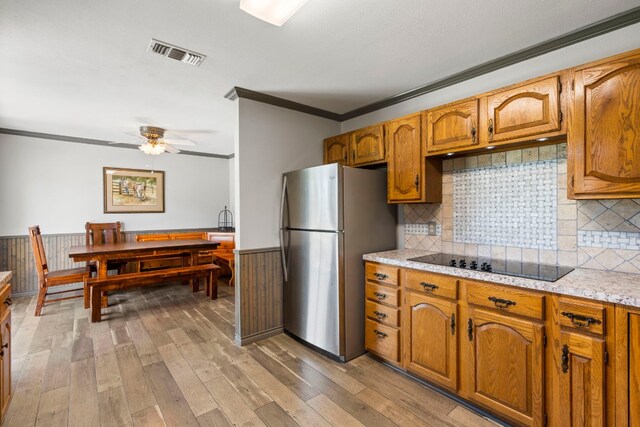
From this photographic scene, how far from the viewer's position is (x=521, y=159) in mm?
2219

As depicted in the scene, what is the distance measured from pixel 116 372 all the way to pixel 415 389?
91.9 inches

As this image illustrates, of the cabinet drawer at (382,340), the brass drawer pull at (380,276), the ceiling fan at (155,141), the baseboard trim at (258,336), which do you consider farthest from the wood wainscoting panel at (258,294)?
the ceiling fan at (155,141)

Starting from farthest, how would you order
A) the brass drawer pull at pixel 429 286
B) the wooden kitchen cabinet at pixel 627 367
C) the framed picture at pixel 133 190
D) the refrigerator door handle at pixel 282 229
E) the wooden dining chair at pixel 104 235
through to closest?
the framed picture at pixel 133 190 < the wooden dining chair at pixel 104 235 < the refrigerator door handle at pixel 282 229 < the brass drawer pull at pixel 429 286 < the wooden kitchen cabinet at pixel 627 367

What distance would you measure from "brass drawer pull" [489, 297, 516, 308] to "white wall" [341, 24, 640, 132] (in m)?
1.65

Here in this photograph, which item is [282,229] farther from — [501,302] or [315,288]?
[501,302]

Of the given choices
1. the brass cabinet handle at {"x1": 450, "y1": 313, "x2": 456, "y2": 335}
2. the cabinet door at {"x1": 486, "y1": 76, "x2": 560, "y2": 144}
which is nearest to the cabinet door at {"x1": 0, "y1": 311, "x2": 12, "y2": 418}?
the brass cabinet handle at {"x1": 450, "y1": 313, "x2": 456, "y2": 335}

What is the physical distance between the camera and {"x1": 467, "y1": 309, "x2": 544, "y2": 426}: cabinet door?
1.59m

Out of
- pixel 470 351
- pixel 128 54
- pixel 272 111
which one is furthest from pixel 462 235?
pixel 128 54

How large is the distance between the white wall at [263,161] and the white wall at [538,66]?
3.71ft

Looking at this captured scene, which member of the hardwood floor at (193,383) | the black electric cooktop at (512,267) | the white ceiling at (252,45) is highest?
the white ceiling at (252,45)

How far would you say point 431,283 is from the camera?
6.78 ft

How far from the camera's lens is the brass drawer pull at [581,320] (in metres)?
1.41

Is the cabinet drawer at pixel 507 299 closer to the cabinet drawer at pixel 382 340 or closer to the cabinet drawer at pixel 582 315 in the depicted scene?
the cabinet drawer at pixel 582 315

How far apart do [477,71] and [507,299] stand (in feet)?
6.03
